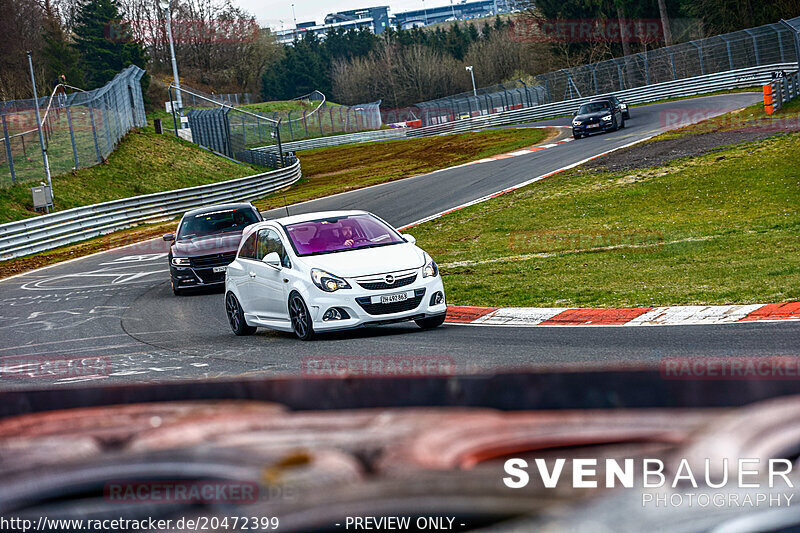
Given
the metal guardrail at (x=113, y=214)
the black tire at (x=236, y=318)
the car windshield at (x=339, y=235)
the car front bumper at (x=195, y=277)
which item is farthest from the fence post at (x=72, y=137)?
the car windshield at (x=339, y=235)

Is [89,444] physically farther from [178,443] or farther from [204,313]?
[204,313]

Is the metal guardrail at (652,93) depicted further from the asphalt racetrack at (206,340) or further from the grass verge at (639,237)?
the asphalt racetrack at (206,340)

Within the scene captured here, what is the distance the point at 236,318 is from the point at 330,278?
7.78 ft

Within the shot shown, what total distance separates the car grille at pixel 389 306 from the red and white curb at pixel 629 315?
4.03 ft

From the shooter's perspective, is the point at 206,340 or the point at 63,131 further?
the point at 63,131

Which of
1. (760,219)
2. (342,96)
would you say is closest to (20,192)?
(760,219)

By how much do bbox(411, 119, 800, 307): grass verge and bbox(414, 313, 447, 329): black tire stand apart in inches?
73.6

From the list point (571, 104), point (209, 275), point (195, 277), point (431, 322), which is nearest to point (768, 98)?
point (209, 275)

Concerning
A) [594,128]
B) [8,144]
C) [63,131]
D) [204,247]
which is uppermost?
[63,131]

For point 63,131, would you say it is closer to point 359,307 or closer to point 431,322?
point 431,322

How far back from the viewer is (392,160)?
5219cm

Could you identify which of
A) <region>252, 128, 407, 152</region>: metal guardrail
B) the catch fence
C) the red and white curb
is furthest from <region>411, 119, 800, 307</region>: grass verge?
<region>252, 128, 407, 152</region>: metal guardrail

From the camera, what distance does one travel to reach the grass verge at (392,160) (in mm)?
41078

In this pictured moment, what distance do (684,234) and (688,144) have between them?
1387 centimetres
